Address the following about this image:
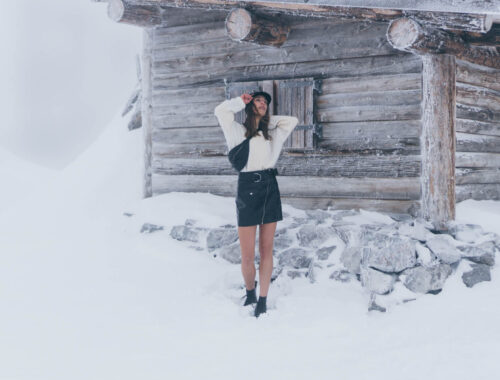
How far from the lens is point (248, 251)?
5.55m

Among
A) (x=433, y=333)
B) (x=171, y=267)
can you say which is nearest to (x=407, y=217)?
(x=433, y=333)

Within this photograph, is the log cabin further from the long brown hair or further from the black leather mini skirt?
the black leather mini skirt

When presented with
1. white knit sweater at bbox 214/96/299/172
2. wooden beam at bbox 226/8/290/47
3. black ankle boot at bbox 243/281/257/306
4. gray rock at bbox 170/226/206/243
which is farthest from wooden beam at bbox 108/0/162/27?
black ankle boot at bbox 243/281/257/306

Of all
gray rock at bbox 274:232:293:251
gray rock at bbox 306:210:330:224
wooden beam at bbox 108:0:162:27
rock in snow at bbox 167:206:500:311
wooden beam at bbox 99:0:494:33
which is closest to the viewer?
wooden beam at bbox 99:0:494:33

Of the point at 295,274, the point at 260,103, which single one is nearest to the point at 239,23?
the point at 260,103

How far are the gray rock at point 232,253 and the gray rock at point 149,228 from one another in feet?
4.27

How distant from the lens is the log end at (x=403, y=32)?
18.2ft

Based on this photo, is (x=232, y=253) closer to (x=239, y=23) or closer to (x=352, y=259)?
(x=352, y=259)

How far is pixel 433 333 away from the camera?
191 inches

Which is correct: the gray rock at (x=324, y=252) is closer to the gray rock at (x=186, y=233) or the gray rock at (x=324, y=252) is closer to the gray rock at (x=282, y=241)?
the gray rock at (x=282, y=241)

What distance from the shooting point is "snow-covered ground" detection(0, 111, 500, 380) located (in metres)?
4.41

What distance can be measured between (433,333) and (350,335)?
0.71 metres

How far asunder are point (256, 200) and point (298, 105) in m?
2.52

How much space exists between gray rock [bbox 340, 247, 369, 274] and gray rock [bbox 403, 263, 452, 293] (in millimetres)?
550
